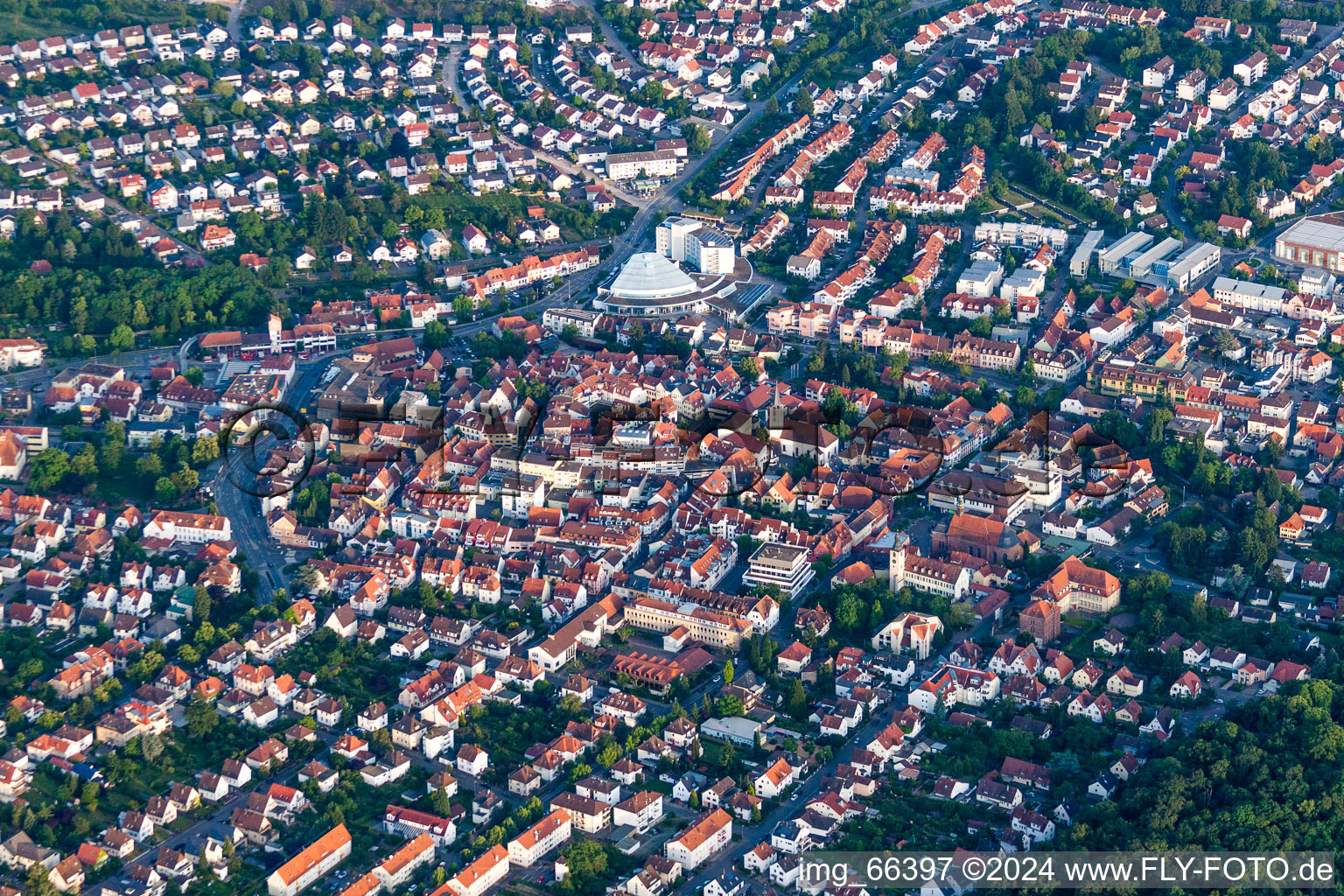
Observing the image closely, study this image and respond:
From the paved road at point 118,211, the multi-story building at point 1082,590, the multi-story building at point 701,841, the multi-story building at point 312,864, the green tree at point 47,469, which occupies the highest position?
the paved road at point 118,211

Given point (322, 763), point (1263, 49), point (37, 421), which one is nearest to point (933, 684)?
point (322, 763)

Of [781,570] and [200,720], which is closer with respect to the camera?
[200,720]

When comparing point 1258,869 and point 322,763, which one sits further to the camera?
point 322,763

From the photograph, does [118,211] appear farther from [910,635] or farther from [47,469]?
[910,635]

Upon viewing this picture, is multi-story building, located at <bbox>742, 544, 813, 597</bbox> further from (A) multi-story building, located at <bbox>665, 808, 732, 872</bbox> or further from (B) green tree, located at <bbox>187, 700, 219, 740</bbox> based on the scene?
(B) green tree, located at <bbox>187, 700, 219, 740</bbox>

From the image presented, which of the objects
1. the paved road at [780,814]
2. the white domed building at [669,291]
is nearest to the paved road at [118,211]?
the white domed building at [669,291]

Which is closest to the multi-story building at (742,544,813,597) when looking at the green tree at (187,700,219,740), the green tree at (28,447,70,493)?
the green tree at (187,700,219,740)

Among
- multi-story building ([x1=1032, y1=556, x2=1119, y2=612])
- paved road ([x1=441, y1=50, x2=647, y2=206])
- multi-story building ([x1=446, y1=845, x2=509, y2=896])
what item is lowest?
multi-story building ([x1=446, y1=845, x2=509, y2=896])

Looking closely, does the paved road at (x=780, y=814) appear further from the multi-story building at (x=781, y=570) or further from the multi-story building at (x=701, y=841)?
the multi-story building at (x=781, y=570)

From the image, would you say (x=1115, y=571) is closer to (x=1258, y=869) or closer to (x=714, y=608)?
(x=714, y=608)

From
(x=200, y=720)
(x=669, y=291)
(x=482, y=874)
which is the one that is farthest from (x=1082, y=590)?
(x=200, y=720)

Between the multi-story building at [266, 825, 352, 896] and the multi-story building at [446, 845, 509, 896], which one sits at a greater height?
the multi-story building at [446, 845, 509, 896]
